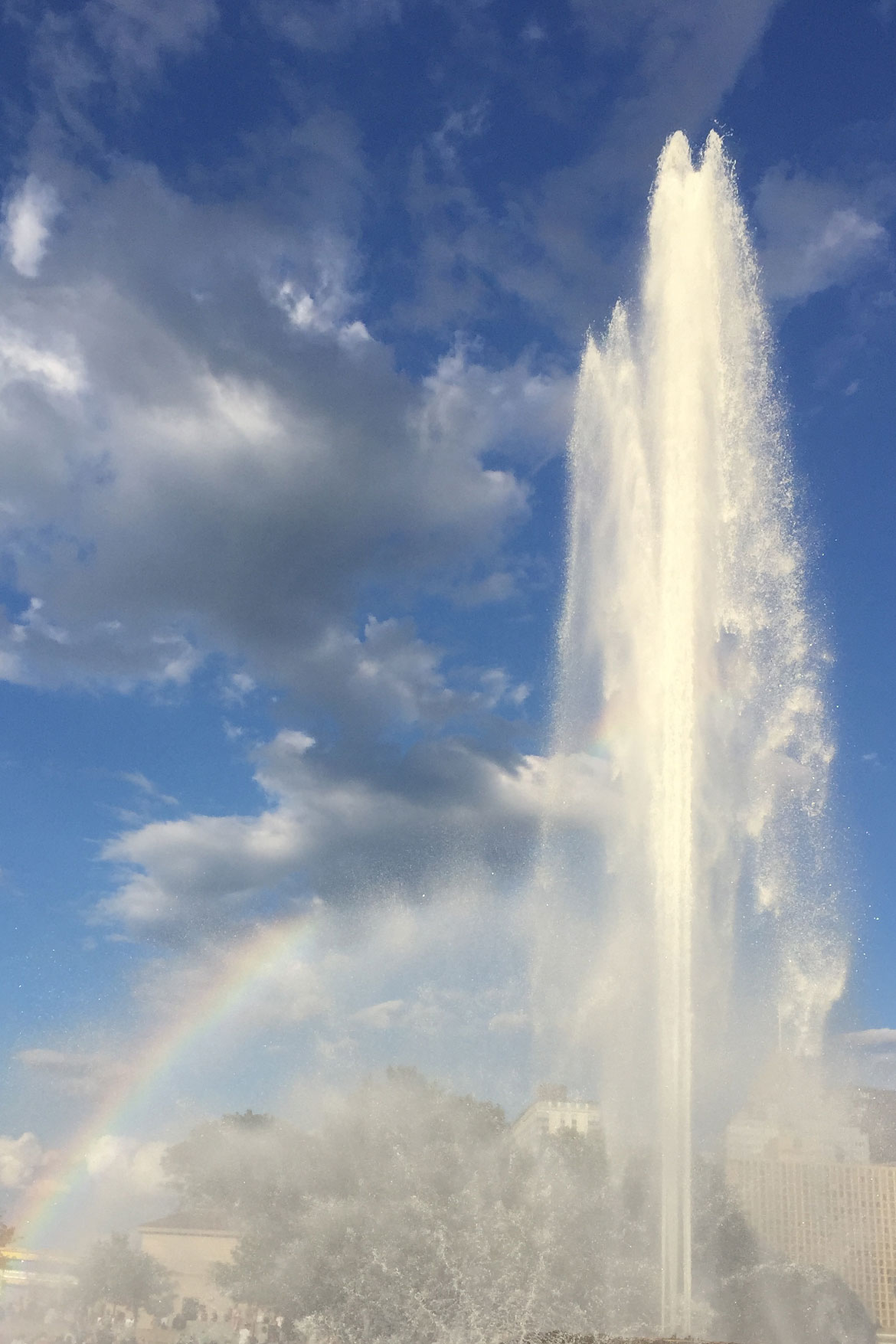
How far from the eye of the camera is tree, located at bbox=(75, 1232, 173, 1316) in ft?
182

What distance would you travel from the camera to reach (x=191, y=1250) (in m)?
75.6

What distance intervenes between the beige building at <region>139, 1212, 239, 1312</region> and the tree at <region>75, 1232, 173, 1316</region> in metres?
14.2

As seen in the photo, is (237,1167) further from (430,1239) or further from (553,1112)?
(553,1112)

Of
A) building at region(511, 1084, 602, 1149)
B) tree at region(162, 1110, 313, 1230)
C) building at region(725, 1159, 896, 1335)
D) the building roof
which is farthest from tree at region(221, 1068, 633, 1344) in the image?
building at region(511, 1084, 602, 1149)

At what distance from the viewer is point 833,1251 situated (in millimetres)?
68938

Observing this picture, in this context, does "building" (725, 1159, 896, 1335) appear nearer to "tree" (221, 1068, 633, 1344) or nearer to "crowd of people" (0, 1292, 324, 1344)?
"tree" (221, 1068, 633, 1344)

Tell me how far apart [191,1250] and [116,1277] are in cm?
2183

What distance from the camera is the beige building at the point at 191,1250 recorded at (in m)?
73.2

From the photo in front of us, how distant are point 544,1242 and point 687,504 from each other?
2731 centimetres

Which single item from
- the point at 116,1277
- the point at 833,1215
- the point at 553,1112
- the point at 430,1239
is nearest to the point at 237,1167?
the point at 116,1277

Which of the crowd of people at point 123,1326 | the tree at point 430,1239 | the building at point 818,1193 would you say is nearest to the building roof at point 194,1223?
the crowd of people at point 123,1326

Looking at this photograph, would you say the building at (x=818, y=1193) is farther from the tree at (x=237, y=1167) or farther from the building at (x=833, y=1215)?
the tree at (x=237, y=1167)


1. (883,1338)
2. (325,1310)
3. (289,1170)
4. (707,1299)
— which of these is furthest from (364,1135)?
(883,1338)

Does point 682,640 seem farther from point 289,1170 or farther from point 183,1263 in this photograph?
point 183,1263
